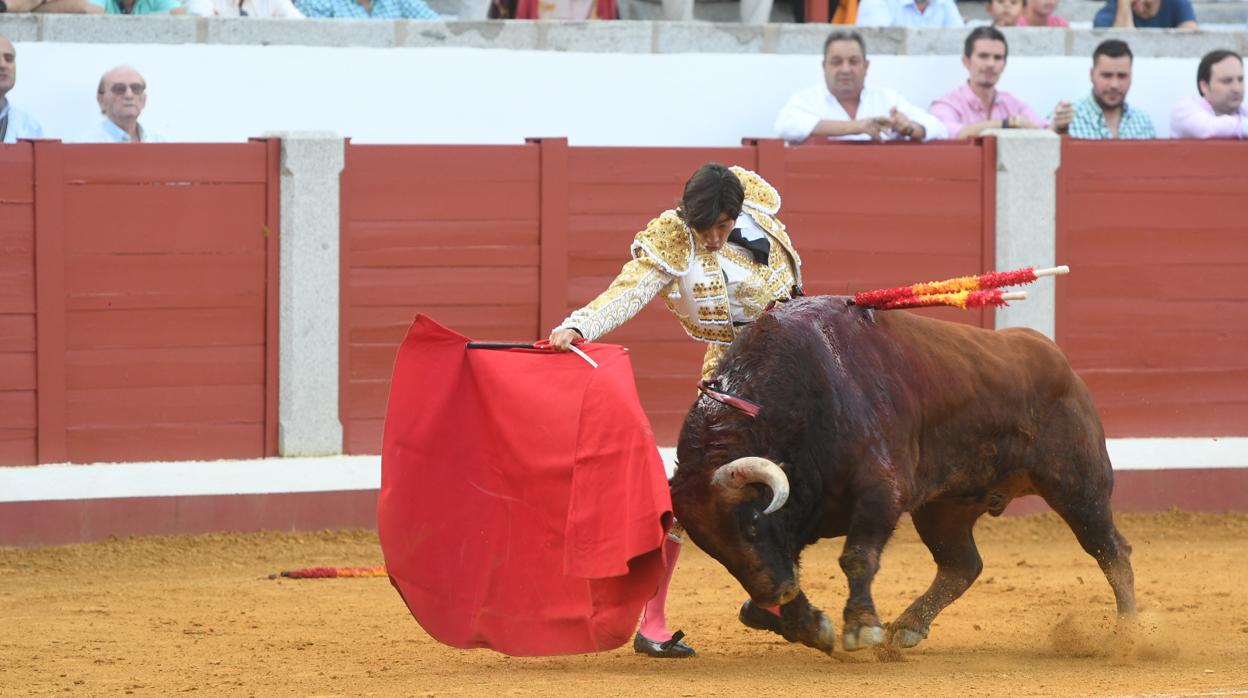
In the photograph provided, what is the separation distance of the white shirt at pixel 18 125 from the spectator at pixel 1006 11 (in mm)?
4659

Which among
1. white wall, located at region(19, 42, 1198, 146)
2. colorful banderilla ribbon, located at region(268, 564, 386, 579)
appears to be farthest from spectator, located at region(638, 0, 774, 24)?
colorful banderilla ribbon, located at region(268, 564, 386, 579)

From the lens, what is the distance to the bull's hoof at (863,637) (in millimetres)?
4586

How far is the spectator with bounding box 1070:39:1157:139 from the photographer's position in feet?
28.5

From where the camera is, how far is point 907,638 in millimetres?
5191

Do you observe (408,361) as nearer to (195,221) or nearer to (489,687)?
(489,687)

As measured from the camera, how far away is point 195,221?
7.30m

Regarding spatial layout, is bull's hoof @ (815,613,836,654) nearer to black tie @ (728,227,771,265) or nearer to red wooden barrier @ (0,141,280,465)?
black tie @ (728,227,771,265)

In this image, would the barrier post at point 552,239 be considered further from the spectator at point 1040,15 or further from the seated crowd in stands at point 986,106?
the spectator at point 1040,15

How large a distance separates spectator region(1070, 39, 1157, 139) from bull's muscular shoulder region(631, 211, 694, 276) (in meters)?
4.14

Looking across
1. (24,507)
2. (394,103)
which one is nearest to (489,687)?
(24,507)

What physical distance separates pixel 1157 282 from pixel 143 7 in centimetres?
458

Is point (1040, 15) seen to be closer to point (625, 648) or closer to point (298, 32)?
point (298, 32)

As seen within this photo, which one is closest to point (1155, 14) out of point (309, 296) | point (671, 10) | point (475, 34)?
point (671, 10)

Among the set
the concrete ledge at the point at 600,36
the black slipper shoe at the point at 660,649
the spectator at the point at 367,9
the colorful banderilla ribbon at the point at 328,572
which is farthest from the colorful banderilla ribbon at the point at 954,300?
the spectator at the point at 367,9
